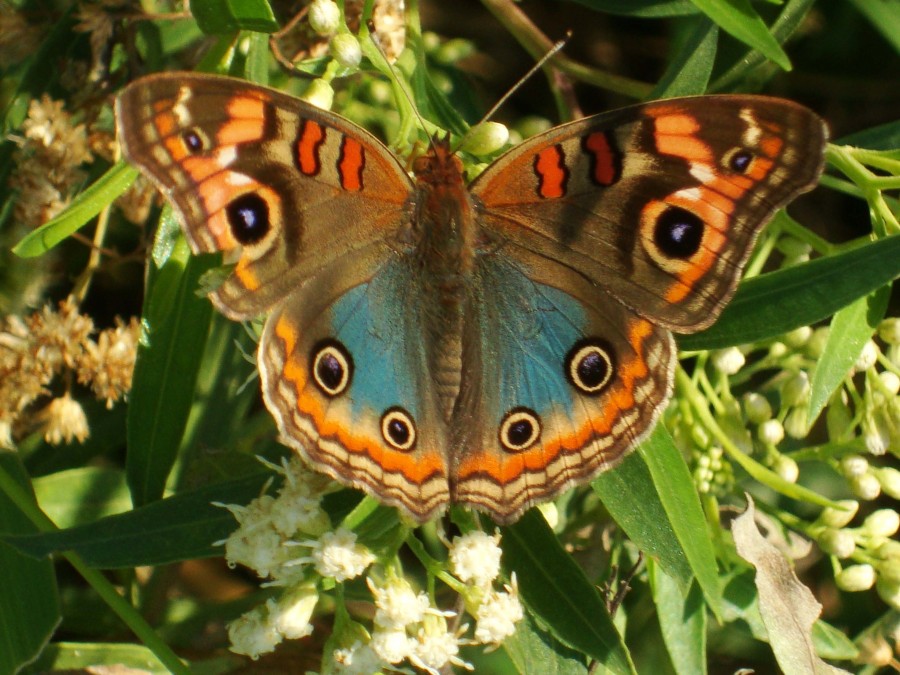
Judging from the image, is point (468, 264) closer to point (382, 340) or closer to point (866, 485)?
point (382, 340)

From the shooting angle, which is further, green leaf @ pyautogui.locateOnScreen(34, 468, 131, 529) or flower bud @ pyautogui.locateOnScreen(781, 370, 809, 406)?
green leaf @ pyautogui.locateOnScreen(34, 468, 131, 529)

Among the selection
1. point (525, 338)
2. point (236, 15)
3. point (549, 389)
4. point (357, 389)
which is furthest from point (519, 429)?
point (236, 15)

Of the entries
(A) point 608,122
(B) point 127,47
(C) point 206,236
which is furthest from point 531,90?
(C) point 206,236

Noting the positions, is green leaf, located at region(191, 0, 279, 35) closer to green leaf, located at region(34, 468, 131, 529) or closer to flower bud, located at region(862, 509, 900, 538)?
green leaf, located at region(34, 468, 131, 529)

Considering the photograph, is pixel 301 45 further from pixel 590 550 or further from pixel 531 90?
pixel 590 550

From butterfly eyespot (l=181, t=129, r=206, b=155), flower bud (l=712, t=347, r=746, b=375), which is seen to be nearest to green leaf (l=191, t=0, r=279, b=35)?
butterfly eyespot (l=181, t=129, r=206, b=155)

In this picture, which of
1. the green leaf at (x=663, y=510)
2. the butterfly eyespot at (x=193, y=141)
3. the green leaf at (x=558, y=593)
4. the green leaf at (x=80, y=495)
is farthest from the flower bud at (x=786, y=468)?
the green leaf at (x=80, y=495)

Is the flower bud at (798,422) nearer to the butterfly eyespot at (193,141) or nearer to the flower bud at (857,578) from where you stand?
the flower bud at (857,578)
